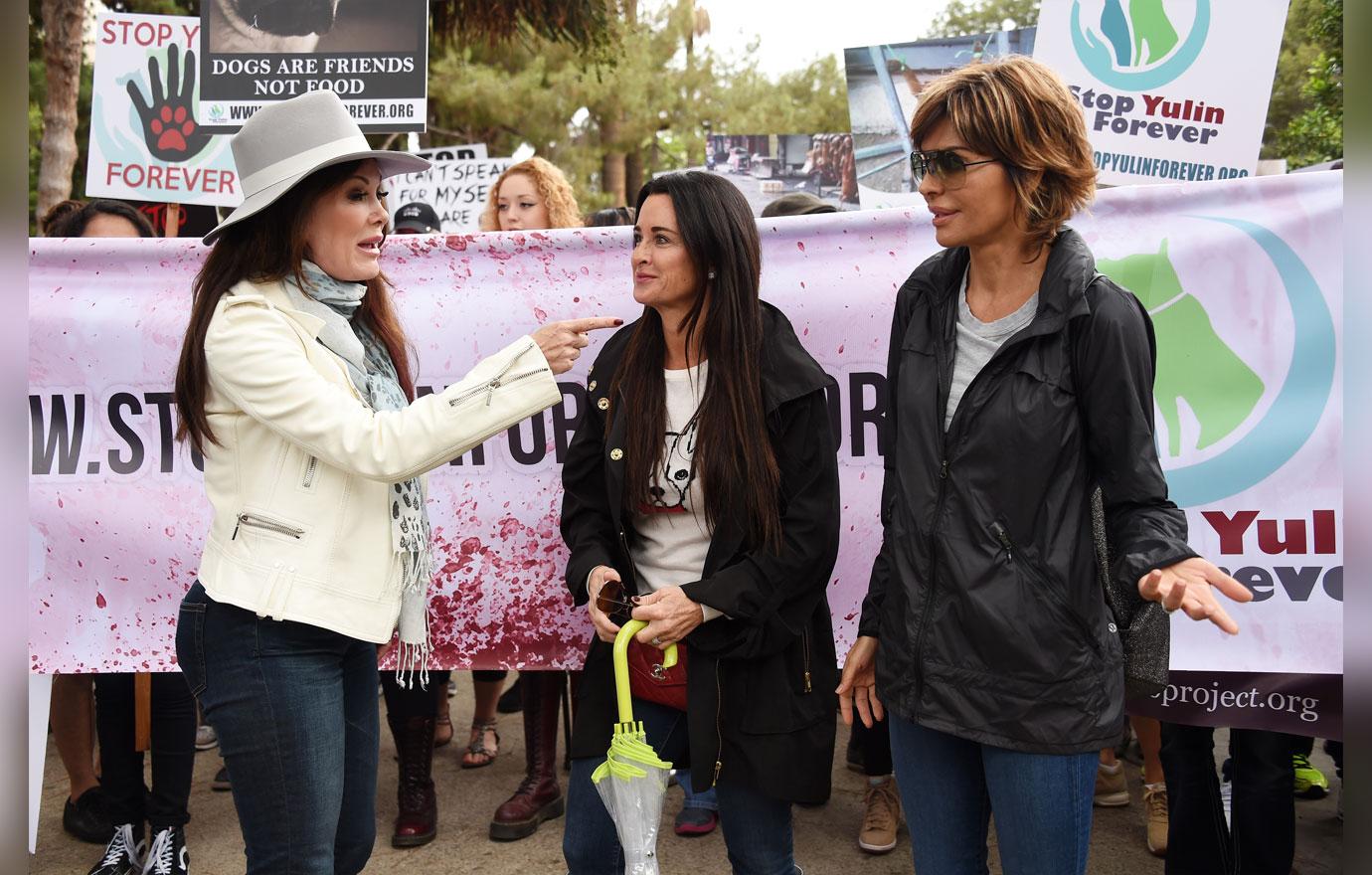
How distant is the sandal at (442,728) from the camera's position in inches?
211

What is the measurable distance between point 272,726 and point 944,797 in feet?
4.36

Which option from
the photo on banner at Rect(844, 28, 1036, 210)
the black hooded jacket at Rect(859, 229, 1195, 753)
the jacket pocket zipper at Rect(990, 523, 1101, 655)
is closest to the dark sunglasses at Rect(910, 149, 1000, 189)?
the black hooded jacket at Rect(859, 229, 1195, 753)

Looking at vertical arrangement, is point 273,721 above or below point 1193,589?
below

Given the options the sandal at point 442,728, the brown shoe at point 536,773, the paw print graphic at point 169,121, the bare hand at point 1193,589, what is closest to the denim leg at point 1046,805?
the bare hand at point 1193,589

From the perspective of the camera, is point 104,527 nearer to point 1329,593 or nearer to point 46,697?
point 46,697


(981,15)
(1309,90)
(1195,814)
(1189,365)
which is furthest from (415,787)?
(981,15)

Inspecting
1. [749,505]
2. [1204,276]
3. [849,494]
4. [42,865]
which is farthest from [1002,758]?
[42,865]

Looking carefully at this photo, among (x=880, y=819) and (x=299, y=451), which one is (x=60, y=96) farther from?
(x=880, y=819)

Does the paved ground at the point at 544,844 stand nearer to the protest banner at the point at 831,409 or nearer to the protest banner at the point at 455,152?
the protest banner at the point at 831,409

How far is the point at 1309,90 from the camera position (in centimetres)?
1208

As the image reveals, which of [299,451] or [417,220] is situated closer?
[299,451]

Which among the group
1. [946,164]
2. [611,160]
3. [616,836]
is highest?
[611,160]

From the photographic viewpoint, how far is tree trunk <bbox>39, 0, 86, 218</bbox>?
8211mm

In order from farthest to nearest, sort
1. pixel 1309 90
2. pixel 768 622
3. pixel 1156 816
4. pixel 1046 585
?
pixel 1309 90
pixel 1156 816
pixel 768 622
pixel 1046 585
